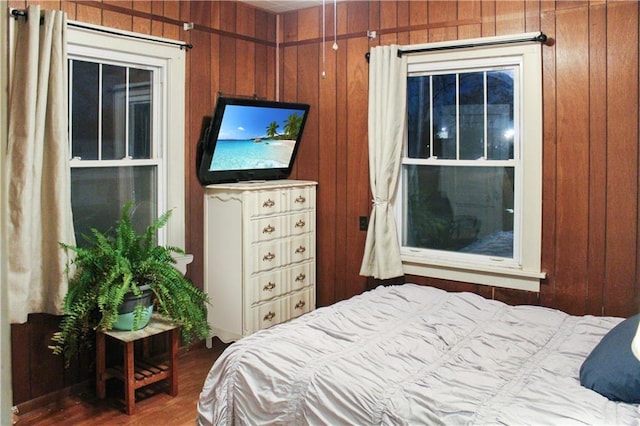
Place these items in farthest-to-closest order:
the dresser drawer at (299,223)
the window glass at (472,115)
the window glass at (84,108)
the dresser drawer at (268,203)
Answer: the dresser drawer at (299,223) → the dresser drawer at (268,203) → the window glass at (472,115) → the window glass at (84,108)

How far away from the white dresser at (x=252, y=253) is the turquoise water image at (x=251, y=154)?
0.58ft

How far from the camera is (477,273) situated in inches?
144

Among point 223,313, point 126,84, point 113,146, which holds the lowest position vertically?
point 223,313

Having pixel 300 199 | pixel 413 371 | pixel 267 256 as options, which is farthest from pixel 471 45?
pixel 413 371

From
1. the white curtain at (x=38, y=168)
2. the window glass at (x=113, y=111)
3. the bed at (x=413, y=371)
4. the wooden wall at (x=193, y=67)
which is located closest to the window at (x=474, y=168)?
the bed at (x=413, y=371)

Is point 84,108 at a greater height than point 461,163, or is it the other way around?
point 84,108

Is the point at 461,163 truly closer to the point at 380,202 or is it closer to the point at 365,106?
the point at 380,202

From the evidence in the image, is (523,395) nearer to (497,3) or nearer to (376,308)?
(376,308)

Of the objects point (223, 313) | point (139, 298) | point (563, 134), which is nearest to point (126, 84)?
point (139, 298)

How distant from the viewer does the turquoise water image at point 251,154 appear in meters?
3.94

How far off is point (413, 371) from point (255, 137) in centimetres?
225

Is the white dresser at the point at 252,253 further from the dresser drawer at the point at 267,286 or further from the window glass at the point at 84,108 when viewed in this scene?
the window glass at the point at 84,108

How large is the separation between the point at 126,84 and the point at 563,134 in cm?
261

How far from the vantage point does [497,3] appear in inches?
138
